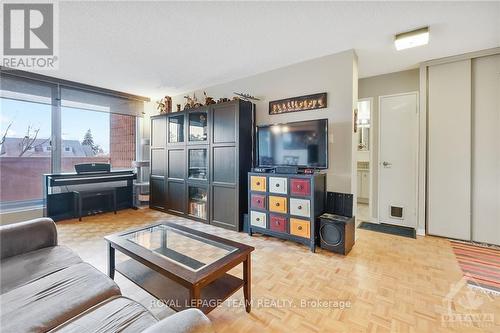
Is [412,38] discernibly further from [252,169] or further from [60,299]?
[60,299]

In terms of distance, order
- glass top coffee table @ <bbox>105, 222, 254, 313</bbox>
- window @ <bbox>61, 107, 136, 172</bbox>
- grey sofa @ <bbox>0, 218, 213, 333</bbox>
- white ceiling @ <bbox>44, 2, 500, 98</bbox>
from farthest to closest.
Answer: window @ <bbox>61, 107, 136, 172</bbox> < white ceiling @ <bbox>44, 2, 500, 98</bbox> < glass top coffee table @ <bbox>105, 222, 254, 313</bbox> < grey sofa @ <bbox>0, 218, 213, 333</bbox>

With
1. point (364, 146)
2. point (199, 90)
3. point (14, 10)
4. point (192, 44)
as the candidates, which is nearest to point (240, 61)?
point (192, 44)

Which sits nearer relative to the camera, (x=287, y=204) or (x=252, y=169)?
(x=287, y=204)

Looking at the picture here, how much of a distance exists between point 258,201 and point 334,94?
1659 millimetres

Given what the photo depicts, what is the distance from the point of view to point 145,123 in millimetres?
4945

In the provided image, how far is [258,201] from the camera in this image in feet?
9.51

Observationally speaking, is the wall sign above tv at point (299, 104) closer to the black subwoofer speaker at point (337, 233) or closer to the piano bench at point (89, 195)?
the black subwoofer speaker at point (337, 233)

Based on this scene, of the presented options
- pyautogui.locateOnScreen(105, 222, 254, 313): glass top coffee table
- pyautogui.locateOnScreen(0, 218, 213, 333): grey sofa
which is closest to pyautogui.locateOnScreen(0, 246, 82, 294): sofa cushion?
pyautogui.locateOnScreen(0, 218, 213, 333): grey sofa

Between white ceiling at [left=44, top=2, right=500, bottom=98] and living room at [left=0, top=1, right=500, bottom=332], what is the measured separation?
0.02 meters

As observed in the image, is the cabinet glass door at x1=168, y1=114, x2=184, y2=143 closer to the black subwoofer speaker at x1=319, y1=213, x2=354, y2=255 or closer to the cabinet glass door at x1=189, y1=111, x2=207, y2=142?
the cabinet glass door at x1=189, y1=111, x2=207, y2=142

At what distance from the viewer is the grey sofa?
0.88 metres

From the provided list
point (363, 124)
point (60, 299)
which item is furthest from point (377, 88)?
point (60, 299)

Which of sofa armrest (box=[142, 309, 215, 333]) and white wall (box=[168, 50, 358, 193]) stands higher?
white wall (box=[168, 50, 358, 193])

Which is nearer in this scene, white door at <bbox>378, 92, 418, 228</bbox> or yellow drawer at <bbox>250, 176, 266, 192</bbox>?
yellow drawer at <bbox>250, 176, 266, 192</bbox>
